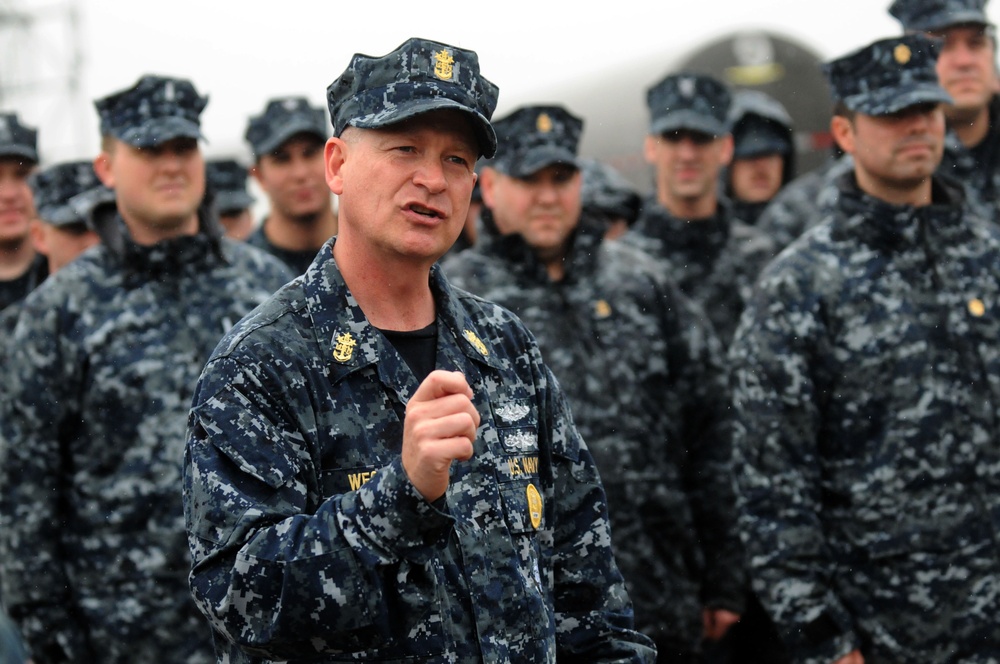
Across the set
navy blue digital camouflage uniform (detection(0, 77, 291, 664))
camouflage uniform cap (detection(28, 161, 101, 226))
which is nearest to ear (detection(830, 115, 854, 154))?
navy blue digital camouflage uniform (detection(0, 77, 291, 664))

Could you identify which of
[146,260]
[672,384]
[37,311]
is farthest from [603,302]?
[37,311]

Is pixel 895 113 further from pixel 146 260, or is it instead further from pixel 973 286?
pixel 146 260

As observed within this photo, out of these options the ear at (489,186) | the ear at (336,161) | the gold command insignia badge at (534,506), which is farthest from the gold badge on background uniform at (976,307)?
the ear at (336,161)

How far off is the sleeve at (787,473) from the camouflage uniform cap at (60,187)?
3972 mm

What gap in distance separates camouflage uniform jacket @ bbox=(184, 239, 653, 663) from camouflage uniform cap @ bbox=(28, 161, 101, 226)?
4803mm

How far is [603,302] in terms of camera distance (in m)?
5.82

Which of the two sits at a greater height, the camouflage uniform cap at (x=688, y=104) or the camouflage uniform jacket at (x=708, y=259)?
the camouflage uniform cap at (x=688, y=104)

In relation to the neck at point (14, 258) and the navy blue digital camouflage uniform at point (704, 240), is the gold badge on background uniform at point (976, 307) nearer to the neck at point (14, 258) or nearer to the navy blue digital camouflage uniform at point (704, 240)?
the navy blue digital camouflage uniform at point (704, 240)

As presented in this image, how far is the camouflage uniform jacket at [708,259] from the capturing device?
7.11 metres

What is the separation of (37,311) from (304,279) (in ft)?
8.56

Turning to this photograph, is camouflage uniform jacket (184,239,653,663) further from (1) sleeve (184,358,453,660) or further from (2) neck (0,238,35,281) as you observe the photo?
(2) neck (0,238,35,281)

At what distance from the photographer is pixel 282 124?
24.6ft

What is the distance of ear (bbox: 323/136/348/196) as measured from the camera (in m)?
2.85

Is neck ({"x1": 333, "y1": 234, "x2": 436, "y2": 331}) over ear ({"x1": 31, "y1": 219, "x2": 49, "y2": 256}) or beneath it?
beneath
